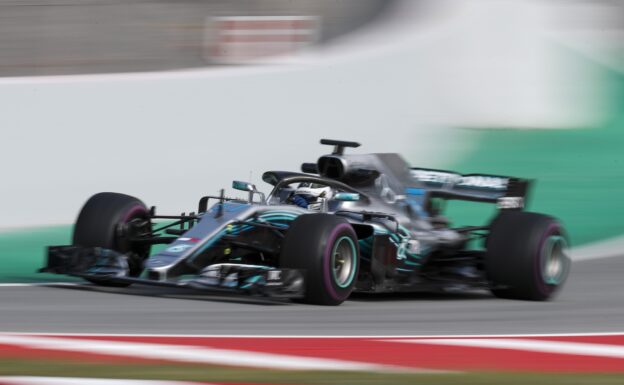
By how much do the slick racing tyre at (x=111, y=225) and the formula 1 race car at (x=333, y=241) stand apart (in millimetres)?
10

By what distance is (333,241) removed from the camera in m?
8.66

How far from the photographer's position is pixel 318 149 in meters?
15.0

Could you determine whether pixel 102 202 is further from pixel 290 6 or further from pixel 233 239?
pixel 290 6

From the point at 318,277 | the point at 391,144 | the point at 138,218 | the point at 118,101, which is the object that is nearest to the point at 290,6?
the point at 391,144

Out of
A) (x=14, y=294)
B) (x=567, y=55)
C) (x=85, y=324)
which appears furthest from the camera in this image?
(x=567, y=55)

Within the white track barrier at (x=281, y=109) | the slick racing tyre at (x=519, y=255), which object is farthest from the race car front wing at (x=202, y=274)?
the white track barrier at (x=281, y=109)

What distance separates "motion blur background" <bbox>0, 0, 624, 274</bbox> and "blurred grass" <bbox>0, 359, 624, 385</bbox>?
579 centimetres

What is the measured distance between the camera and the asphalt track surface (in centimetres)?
745

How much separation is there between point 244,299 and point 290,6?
837 centimetres

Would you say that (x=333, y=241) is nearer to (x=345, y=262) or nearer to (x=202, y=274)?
(x=345, y=262)

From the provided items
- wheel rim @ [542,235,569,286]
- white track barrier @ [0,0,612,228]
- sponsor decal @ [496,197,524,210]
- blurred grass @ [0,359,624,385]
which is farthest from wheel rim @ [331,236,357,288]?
white track barrier @ [0,0,612,228]

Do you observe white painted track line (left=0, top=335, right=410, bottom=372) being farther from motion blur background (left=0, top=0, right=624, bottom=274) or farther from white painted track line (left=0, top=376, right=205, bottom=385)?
motion blur background (left=0, top=0, right=624, bottom=274)

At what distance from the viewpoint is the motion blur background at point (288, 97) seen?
13.4 metres

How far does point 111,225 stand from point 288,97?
5.78 metres
